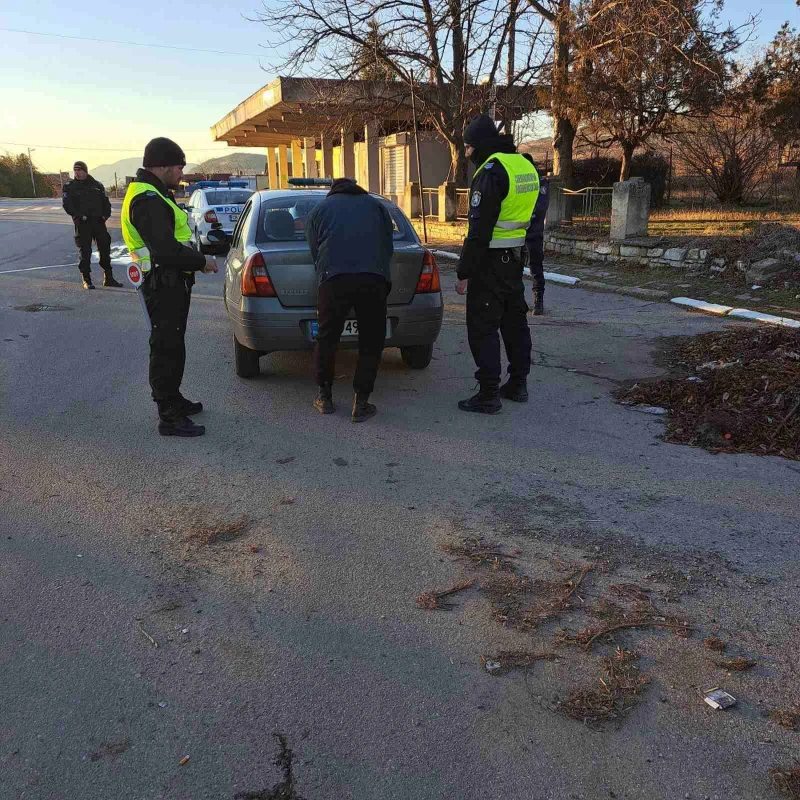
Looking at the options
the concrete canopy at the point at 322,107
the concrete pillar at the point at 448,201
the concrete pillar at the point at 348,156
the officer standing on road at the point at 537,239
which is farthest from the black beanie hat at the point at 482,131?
the concrete pillar at the point at 348,156

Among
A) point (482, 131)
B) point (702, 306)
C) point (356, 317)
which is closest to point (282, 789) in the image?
point (356, 317)

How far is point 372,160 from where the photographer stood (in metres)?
28.6

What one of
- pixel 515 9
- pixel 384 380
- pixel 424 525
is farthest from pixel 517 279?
pixel 515 9

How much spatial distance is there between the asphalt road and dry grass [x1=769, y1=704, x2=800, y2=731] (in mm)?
42

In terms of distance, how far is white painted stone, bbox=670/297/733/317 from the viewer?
9.11 m

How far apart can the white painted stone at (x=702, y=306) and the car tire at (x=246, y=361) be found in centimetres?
588

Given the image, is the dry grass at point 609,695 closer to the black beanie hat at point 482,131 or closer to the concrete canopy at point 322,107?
the black beanie hat at point 482,131

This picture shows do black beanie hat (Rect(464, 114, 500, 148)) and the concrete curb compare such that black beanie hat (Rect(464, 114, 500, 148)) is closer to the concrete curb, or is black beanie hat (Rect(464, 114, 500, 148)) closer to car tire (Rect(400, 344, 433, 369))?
car tire (Rect(400, 344, 433, 369))

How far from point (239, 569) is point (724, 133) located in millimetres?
18605

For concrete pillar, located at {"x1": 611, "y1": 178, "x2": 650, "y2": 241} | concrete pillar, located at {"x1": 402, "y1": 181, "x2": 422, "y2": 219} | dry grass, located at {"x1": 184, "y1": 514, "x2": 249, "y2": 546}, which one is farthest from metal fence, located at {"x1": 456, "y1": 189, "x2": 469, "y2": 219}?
dry grass, located at {"x1": 184, "y1": 514, "x2": 249, "y2": 546}

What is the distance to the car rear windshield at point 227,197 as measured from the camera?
710 inches

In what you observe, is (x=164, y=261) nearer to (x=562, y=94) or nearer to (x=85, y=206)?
(x=85, y=206)

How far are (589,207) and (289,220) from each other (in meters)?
10.6

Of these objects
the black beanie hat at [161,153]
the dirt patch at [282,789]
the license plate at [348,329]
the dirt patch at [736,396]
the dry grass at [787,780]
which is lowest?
the dry grass at [787,780]
